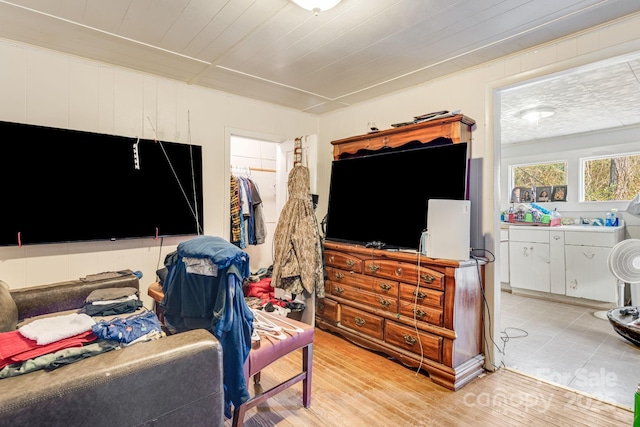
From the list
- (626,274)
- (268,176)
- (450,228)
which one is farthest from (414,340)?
(268,176)

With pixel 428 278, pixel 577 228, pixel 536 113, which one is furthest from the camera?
pixel 577 228

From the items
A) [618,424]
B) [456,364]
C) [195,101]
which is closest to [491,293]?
[456,364]

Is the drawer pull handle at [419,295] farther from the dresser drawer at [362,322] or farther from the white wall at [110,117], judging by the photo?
the white wall at [110,117]

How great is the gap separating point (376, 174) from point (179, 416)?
2434 millimetres

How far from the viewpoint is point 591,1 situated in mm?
1863

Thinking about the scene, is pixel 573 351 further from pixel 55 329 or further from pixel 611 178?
pixel 55 329

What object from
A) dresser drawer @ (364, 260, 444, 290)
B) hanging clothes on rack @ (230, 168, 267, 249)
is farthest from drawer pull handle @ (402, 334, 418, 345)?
hanging clothes on rack @ (230, 168, 267, 249)

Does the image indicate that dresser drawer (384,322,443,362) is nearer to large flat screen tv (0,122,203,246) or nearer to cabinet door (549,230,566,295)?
large flat screen tv (0,122,203,246)

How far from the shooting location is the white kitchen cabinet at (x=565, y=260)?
13.6 feet

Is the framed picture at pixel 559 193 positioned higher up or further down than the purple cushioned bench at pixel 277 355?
higher up

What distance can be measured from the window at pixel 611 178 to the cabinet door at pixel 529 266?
1129mm

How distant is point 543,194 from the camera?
522cm

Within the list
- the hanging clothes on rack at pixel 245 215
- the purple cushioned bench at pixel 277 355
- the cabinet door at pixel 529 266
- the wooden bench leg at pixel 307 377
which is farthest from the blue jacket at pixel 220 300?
the cabinet door at pixel 529 266

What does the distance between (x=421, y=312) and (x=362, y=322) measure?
624 mm
